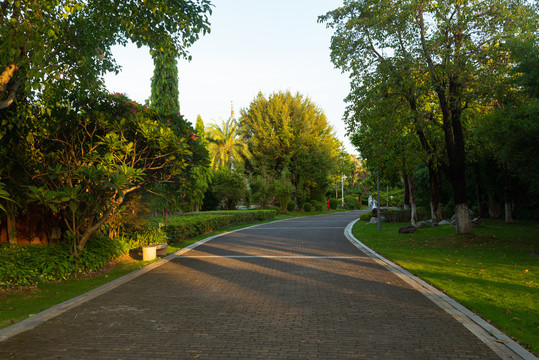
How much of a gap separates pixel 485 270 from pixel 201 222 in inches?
550

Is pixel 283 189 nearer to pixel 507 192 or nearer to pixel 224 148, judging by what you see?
pixel 224 148

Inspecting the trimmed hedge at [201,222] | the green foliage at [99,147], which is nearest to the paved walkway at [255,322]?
the green foliage at [99,147]

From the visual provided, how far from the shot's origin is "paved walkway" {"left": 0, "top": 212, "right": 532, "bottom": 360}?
4809mm

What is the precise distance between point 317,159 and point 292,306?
44824 millimetres

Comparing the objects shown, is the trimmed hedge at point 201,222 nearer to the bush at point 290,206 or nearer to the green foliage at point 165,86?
the green foliage at point 165,86

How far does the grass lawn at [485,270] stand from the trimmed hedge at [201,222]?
7.88m

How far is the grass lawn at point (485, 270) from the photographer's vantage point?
20.3ft

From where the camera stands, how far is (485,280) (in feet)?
28.9

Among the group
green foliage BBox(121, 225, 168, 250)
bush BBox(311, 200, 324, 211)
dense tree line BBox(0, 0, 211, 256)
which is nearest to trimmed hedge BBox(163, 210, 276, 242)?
green foliage BBox(121, 225, 168, 250)

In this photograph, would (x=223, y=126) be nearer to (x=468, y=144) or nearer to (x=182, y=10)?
(x=468, y=144)

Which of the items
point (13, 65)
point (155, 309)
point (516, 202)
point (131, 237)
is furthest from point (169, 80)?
point (516, 202)

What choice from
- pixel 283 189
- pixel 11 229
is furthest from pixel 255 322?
pixel 283 189

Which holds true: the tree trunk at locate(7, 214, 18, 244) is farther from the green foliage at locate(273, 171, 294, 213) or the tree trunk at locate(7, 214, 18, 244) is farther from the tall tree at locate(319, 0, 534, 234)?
the green foliage at locate(273, 171, 294, 213)

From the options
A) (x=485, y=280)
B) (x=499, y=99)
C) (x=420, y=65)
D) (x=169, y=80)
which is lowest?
(x=485, y=280)
